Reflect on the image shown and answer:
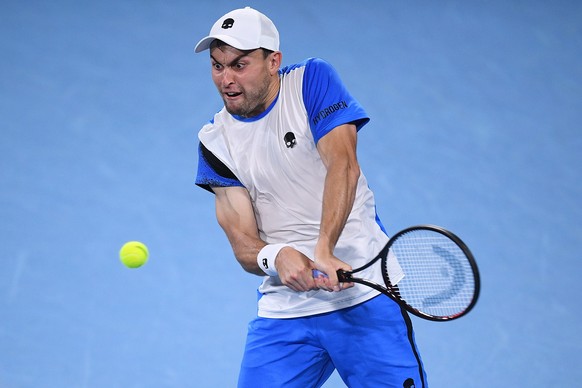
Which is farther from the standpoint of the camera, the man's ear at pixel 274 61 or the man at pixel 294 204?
the man's ear at pixel 274 61

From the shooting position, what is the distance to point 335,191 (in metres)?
2.50

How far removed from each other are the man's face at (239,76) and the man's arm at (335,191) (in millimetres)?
251

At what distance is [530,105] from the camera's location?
5.95m

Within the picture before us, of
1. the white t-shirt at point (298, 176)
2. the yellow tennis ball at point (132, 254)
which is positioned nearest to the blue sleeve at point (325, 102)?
the white t-shirt at point (298, 176)

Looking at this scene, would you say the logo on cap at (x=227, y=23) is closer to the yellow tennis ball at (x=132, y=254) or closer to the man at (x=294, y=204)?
the man at (x=294, y=204)

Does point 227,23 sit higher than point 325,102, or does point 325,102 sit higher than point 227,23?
point 227,23

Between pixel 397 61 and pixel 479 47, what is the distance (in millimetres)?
604

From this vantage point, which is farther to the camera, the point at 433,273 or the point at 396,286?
the point at 396,286

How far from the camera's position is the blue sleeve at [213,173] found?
2.78 m

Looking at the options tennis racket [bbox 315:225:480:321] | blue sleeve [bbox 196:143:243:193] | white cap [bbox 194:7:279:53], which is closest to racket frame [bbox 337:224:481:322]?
tennis racket [bbox 315:225:480:321]

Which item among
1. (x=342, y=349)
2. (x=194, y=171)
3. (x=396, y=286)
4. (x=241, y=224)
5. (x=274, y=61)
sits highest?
(x=194, y=171)

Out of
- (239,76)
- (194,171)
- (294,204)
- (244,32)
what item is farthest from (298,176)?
(194,171)

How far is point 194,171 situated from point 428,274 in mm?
3093

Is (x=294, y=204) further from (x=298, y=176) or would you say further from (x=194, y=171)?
(x=194, y=171)
